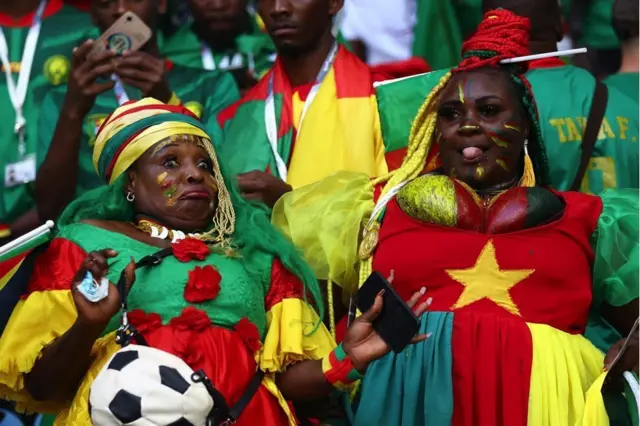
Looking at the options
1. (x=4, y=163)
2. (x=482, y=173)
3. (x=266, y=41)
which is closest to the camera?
(x=482, y=173)

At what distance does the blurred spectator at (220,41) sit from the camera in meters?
7.23

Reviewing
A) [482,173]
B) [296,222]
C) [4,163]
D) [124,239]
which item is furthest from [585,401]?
[4,163]

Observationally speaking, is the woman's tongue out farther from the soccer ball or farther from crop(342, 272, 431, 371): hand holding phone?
the soccer ball

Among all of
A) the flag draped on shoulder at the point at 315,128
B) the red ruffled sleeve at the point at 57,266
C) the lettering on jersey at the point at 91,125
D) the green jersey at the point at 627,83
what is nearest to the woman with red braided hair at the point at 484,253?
the flag draped on shoulder at the point at 315,128

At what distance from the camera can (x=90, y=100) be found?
19.8 feet

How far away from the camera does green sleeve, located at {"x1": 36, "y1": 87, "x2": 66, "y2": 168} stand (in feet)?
20.9

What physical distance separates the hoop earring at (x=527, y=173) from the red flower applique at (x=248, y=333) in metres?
1.18

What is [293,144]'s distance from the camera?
19.9ft

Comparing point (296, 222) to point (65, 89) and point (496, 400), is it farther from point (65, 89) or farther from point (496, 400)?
point (65, 89)

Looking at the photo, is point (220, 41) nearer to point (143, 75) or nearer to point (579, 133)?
point (143, 75)

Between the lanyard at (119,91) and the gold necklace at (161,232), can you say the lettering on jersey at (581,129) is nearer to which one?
the gold necklace at (161,232)

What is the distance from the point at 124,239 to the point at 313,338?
72 cm

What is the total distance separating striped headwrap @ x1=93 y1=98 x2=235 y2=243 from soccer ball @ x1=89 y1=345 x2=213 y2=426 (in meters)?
0.76

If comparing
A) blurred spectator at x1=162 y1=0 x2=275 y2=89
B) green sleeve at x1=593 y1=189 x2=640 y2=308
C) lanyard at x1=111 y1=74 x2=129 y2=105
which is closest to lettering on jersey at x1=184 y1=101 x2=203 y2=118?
lanyard at x1=111 y1=74 x2=129 y2=105
